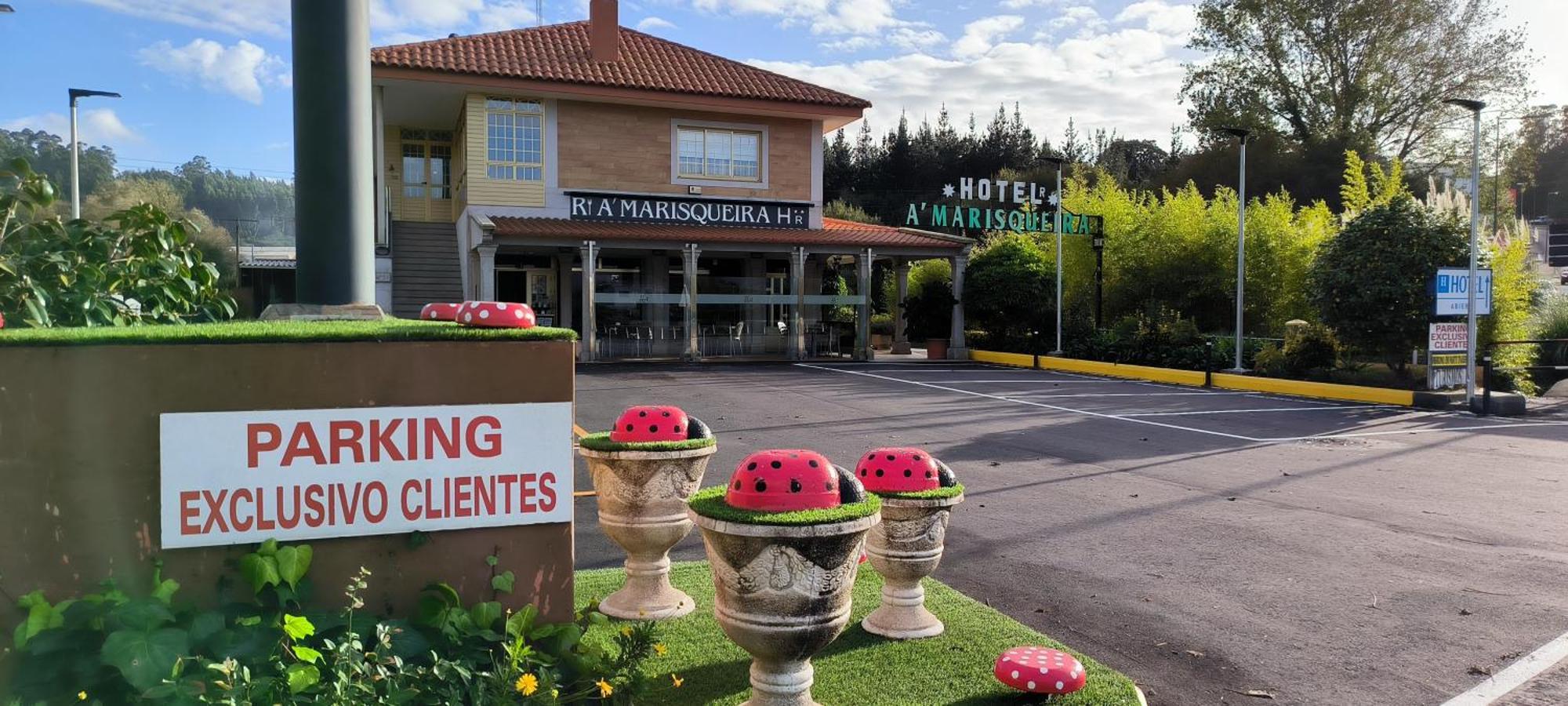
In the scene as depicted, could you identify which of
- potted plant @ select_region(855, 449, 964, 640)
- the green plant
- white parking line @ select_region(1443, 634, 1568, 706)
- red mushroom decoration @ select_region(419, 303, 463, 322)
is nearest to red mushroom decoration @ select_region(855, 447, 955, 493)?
potted plant @ select_region(855, 449, 964, 640)

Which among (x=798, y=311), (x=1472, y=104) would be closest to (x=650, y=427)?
(x=1472, y=104)

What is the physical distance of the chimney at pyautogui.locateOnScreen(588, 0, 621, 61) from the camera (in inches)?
1009

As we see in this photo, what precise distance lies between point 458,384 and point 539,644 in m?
0.95

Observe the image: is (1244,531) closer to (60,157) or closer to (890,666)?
(890,666)

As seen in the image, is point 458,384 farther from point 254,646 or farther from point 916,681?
point 916,681

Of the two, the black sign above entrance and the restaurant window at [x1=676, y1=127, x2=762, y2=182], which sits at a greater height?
the restaurant window at [x1=676, y1=127, x2=762, y2=182]

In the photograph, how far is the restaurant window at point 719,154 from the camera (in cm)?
2559

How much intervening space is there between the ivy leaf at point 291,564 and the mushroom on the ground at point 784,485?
143cm

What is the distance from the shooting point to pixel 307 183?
4816 millimetres

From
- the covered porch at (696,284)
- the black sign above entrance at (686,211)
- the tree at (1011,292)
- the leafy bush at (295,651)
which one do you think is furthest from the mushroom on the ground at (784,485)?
the tree at (1011,292)

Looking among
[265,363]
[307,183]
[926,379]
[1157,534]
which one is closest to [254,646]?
[265,363]

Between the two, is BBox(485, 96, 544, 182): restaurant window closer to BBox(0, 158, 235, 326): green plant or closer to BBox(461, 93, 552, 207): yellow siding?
BBox(461, 93, 552, 207): yellow siding

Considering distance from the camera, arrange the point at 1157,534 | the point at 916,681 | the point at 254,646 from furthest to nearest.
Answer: the point at 1157,534 < the point at 916,681 < the point at 254,646

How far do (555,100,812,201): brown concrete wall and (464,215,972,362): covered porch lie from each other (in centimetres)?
111
